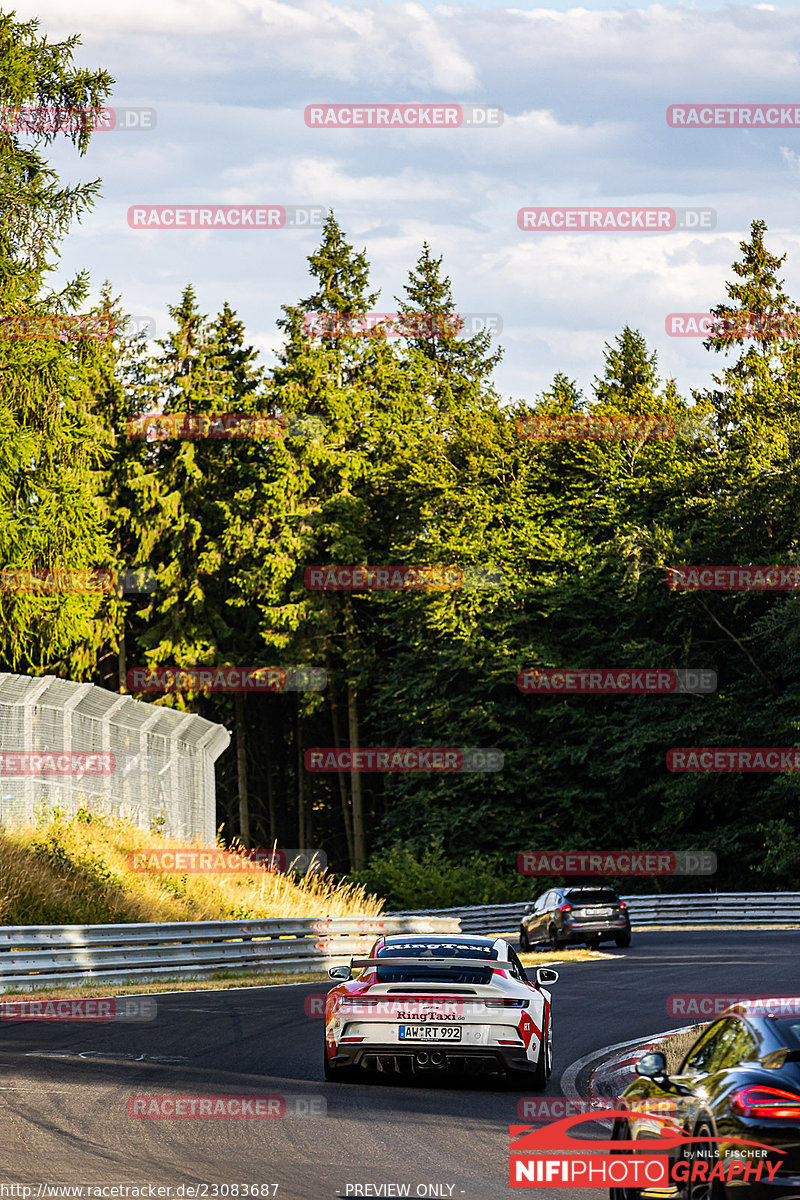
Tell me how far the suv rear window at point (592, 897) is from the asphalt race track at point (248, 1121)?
11.9 meters

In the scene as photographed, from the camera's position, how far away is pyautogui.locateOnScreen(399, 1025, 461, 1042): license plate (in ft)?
38.3

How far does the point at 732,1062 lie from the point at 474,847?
4574 cm

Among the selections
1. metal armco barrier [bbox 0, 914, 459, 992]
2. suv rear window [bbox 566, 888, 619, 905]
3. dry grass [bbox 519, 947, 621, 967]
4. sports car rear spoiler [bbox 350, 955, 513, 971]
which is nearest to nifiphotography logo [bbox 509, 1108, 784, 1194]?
sports car rear spoiler [bbox 350, 955, 513, 971]

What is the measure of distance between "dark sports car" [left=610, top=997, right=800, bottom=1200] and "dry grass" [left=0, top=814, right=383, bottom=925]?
17299 mm

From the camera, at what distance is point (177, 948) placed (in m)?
23.0

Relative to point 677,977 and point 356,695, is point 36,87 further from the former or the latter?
point 356,695

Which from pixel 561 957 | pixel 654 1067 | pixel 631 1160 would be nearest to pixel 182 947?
pixel 561 957

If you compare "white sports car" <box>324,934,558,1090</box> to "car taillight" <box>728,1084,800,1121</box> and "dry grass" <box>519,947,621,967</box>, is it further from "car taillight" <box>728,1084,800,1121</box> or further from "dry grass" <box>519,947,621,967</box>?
"dry grass" <box>519,947,621,967</box>

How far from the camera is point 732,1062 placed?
20.9ft

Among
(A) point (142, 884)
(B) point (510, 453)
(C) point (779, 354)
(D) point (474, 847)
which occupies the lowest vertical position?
(D) point (474, 847)

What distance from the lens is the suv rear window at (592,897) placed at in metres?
32.2

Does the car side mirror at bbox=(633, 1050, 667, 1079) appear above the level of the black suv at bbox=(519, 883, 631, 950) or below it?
above

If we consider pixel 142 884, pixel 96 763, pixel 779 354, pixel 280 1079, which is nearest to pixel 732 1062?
pixel 280 1079

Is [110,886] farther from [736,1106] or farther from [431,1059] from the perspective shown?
[736,1106]
